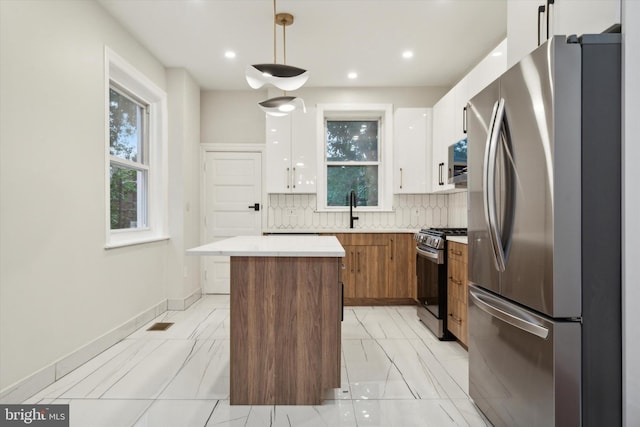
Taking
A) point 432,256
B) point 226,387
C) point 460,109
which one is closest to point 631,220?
point 432,256

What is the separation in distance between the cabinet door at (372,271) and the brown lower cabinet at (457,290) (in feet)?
3.69

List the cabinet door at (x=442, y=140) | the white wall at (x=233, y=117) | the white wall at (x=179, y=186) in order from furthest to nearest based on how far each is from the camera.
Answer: the white wall at (x=233, y=117)
the white wall at (x=179, y=186)
the cabinet door at (x=442, y=140)

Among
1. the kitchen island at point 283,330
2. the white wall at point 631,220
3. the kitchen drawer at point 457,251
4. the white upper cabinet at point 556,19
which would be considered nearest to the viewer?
the white wall at point 631,220

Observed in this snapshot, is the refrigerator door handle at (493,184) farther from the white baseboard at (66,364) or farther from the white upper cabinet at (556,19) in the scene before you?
the white baseboard at (66,364)

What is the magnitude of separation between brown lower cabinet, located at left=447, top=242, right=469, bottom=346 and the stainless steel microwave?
63 centimetres

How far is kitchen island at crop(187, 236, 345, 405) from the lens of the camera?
6.48 feet

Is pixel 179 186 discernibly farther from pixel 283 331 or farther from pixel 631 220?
pixel 631 220

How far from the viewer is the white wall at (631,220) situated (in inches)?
48.9

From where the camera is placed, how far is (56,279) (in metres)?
2.34

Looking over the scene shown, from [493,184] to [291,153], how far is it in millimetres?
3234

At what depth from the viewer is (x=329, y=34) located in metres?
3.34

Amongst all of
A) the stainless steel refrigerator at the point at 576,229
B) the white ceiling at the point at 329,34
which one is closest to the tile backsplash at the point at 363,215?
the white ceiling at the point at 329,34

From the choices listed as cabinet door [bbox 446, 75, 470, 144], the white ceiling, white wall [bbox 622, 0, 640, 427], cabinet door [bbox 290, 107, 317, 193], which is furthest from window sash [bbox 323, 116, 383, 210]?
white wall [bbox 622, 0, 640, 427]

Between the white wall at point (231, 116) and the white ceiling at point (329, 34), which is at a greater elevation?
the white ceiling at point (329, 34)
